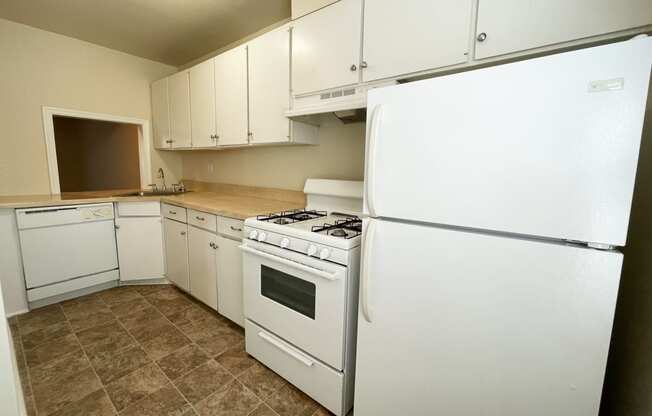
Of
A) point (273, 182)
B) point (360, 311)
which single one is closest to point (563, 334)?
point (360, 311)

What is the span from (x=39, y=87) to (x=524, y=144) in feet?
13.2

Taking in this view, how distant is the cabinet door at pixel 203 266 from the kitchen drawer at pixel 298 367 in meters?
0.64

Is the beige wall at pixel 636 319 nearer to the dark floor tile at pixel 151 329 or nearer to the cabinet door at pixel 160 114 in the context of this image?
the dark floor tile at pixel 151 329

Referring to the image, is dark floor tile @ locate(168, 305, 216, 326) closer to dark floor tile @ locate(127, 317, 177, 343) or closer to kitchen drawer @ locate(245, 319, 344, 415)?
dark floor tile @ locate(127, 317, 177, 343)

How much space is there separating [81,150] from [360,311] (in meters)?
6.67

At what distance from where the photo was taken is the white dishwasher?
7.63ft

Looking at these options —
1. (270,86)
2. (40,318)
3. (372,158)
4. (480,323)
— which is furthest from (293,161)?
(40,318)

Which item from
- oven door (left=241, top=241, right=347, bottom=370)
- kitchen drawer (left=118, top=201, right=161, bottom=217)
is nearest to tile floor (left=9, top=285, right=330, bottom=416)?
oven door (left=241, top=241, right=347, bottom=370)

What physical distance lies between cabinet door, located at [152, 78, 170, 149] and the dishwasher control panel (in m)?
1.03

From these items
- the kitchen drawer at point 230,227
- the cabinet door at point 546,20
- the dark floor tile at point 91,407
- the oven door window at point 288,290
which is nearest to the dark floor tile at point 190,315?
the dark floor tile at point 91,407

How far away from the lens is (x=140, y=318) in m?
2.30

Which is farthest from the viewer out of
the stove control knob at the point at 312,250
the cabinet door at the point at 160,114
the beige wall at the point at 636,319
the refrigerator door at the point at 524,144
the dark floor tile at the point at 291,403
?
the cabinet door at the point at 160,114

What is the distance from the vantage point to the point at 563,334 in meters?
0.81

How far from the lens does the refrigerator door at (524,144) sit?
710 millimetres
